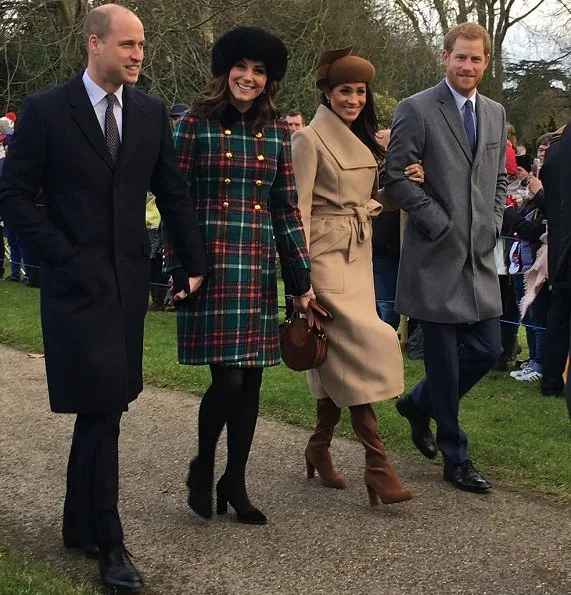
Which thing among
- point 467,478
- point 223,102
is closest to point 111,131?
point 223,102

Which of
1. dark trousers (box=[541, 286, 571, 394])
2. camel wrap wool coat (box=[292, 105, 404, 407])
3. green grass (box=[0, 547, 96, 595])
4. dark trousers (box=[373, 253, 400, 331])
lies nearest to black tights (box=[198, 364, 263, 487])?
camel wrap wool coat (box=[292, 105, 404, 407])

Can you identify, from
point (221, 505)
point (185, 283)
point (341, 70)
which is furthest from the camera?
point (341, 70)

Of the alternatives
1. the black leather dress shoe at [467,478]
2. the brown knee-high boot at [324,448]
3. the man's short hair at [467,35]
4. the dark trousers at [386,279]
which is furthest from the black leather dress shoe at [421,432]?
the dark trousers at [386,279]

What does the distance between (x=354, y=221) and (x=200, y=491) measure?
142 cm

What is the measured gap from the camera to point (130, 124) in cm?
384

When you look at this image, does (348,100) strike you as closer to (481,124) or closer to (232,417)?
(481,124)

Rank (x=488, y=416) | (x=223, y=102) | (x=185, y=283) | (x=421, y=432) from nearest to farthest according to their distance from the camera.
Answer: (x=185, y=283) → (x=223, y=102) → (x=421, y=432) → (x=488, y=416)

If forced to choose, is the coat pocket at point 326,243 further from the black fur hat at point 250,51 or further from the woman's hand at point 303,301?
the black fur hat at point 250,51

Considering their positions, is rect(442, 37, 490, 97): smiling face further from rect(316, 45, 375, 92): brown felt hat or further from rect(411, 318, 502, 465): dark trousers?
rect(411, 318, 502, 465): dark trousers

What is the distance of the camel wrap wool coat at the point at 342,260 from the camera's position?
476 cm

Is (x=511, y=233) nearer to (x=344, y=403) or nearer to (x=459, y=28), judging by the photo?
(x=459, y=28)

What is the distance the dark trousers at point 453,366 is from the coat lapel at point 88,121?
205 centimetres

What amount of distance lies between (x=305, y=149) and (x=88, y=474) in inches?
70.1

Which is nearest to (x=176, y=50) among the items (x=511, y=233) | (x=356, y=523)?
(x=511, y=233)
